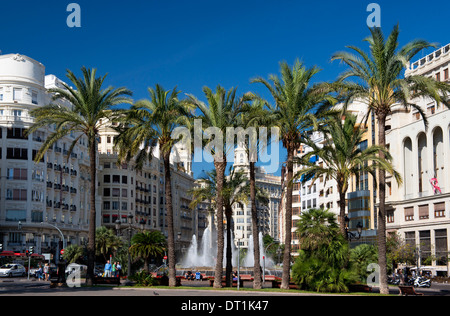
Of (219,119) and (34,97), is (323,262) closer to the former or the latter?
(219,119)

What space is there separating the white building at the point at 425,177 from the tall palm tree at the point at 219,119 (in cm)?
3334

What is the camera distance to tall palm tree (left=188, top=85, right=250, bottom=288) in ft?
124

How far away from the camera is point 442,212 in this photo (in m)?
68.9

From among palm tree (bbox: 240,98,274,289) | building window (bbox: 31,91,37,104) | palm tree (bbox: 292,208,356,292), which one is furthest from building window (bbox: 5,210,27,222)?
palm tree (bbox: 292,208,356,292)

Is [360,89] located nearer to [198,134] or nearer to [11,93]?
[198,134]

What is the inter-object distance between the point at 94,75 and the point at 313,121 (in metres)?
14.8

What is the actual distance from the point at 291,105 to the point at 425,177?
42224 millimetres

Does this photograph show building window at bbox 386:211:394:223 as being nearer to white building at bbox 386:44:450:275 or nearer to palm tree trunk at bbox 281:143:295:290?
white building at bbox 386:44:450:275

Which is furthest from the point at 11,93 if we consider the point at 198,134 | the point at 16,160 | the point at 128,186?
the point at 198,134

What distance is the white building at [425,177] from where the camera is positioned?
2707 inches

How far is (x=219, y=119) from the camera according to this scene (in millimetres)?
38125

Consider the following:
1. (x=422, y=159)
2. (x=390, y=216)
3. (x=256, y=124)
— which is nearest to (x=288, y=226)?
(x=256, y=124)

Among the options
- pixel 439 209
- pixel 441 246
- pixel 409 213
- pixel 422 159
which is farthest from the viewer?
pixel 409 213

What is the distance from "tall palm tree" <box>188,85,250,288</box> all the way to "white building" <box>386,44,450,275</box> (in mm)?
33342
